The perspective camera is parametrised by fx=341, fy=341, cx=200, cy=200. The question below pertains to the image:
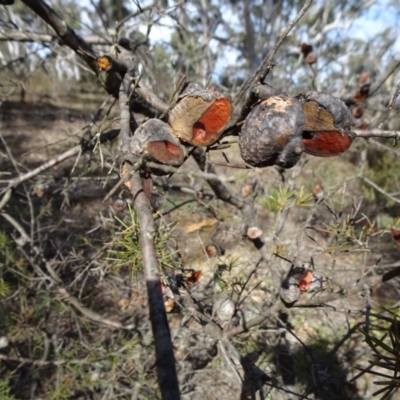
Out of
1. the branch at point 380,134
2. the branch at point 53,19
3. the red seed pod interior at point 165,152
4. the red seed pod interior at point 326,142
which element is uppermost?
the branch at point 53,19

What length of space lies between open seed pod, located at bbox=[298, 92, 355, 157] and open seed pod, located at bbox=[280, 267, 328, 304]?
716 millimetres

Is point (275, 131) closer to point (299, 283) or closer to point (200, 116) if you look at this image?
point (200, 116)

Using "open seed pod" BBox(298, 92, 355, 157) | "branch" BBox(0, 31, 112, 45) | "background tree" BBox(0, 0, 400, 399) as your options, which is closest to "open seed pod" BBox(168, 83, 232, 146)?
"background tree" BBox(0, 0, 400, 399)

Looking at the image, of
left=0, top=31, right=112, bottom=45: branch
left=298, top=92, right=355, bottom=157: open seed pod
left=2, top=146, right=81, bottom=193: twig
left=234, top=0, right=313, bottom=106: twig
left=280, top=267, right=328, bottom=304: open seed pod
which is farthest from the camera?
left=0, top=31, right=112, bottom=45: branch

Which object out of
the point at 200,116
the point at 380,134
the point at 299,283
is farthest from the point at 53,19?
the point at 299,283

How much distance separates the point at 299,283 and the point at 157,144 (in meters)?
0.95

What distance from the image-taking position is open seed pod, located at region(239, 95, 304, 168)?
2.23 ft

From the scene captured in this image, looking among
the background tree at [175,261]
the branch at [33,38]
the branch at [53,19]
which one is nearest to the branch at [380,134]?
the background tree at [175,261]

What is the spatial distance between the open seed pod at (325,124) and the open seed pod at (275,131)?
0.13ft

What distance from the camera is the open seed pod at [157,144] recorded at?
639mm

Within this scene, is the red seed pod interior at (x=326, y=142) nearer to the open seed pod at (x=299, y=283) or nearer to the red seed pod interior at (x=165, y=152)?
the red seed pod interior at (x=165, y=152)

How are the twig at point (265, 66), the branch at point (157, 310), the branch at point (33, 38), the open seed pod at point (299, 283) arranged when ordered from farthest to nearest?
the branch at point (33, 38) < the open seed pod at point (299, 283) < the twig at point (265, 66) < the branch at point (157, 310)

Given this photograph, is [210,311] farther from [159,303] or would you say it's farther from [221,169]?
[221,169]

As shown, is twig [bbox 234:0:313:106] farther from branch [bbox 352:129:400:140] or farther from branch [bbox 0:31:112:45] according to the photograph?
branch [bbox 0:31:112:45]
